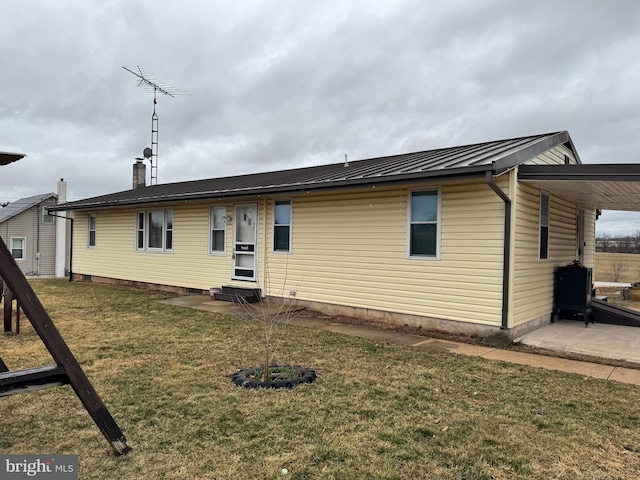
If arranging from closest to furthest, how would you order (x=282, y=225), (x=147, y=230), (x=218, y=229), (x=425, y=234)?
(x=425, y=234) → (x=282, y=225) → (x=218, y=229) → (x=147, y=230)

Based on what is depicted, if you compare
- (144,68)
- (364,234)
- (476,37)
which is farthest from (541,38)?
(144,68)

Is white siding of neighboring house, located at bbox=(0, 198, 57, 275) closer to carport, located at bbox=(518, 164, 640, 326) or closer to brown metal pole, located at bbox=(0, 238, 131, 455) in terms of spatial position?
brown metal pole, located at bbox=(0, 238, 131, 455)

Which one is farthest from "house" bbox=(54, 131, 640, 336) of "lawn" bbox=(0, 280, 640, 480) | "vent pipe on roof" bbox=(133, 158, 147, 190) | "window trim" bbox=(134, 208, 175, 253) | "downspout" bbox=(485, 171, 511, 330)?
"vent pipe on roof" bbox=(133, 158, 147, 190)

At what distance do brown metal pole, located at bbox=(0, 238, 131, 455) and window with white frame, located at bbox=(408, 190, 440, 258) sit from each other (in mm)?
5909

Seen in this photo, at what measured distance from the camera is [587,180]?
652 cm

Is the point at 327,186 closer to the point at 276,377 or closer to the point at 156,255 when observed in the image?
the point at 276,377

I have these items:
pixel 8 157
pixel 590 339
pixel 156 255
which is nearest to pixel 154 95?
pixel 156 255

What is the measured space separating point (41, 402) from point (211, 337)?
116 inches

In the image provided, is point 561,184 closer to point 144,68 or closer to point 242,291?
point 242,291

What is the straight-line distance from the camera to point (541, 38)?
1391 centimetres

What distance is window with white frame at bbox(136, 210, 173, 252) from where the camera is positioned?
43.2 ft

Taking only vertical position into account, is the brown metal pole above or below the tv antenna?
below

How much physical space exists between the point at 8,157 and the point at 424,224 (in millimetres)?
6313

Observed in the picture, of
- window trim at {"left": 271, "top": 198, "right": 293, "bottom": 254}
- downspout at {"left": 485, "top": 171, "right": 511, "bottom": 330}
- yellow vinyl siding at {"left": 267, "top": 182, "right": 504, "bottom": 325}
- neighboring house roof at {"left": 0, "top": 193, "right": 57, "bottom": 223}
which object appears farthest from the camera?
neighboring house roof at {"left": 0, "top": 193, "right": 57, "bottom": 223}
